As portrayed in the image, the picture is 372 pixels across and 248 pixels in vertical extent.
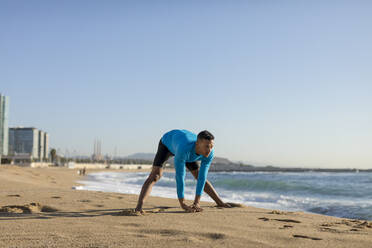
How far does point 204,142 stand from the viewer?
4289 millimetres

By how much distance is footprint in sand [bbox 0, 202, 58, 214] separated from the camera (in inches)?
168

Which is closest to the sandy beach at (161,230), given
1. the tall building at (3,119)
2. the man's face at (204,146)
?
the man's face at (204,146)

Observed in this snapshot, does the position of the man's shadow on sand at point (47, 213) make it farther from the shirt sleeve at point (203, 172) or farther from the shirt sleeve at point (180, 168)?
the shirt sleeve at point (203, 172)

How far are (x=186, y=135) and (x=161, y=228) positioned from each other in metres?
1.49

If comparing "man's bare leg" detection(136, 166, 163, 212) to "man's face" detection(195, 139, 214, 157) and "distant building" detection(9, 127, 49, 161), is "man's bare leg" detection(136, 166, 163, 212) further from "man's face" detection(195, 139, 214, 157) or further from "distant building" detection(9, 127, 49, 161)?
"distant building" detection(9, 127, 49, 161)

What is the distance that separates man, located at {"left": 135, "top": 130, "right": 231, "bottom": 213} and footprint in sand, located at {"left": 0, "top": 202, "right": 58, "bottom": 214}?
49.3 inches

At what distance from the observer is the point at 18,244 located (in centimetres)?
265

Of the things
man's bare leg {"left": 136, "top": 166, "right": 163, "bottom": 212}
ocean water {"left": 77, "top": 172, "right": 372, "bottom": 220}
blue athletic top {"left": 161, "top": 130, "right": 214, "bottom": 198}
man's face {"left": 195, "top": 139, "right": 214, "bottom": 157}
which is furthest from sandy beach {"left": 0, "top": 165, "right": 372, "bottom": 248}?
ocean water {"left": 77, "top": 172, "right": 372, "bottom": 220}

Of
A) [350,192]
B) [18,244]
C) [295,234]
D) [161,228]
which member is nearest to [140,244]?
[161,228]

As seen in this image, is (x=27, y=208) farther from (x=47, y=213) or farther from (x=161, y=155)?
(x=161, y=155)

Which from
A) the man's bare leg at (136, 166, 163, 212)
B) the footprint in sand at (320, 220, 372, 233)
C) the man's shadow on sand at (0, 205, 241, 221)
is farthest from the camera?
the man's bare leg at (136, 166, 163, 212)

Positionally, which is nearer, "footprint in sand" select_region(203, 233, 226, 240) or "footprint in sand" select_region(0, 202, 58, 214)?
"footprint in sand" select_region(203, 233, 226, 240)

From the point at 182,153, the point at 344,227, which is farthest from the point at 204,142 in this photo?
the point at 344,227

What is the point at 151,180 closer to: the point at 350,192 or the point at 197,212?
the point at 197,212
